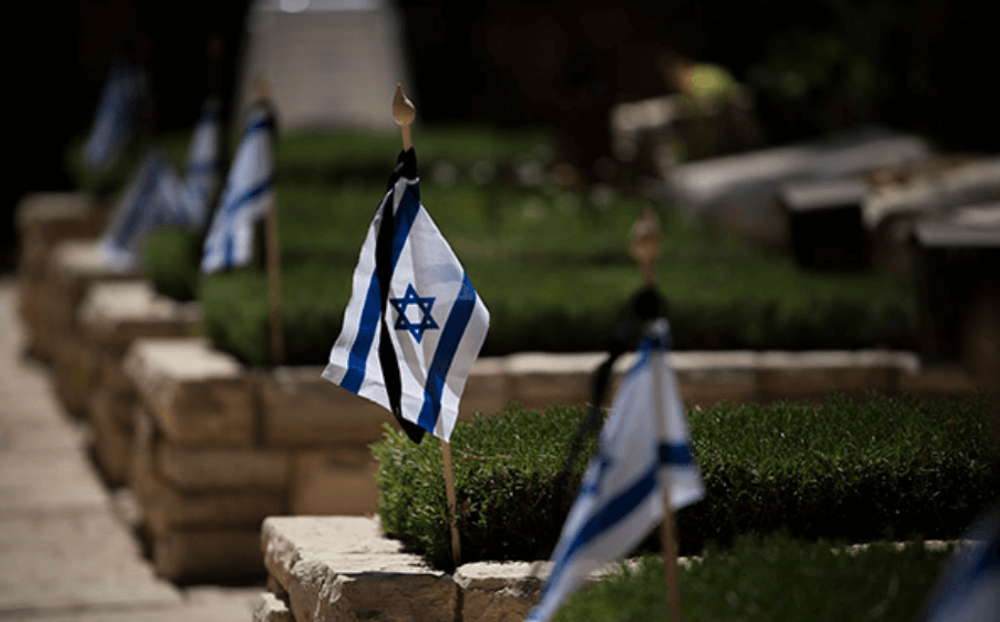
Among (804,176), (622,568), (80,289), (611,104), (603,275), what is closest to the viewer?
(622,568)

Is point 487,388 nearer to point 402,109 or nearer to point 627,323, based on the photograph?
point 402,109

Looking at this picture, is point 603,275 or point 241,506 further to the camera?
point 603,275

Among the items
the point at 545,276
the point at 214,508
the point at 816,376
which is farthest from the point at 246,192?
the point at 816,376

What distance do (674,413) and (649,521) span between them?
244 mm

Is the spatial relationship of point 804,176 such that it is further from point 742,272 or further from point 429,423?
point 429,423

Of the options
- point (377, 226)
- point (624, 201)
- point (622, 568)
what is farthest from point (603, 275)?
point (622, 568)

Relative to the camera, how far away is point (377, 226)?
14.6 ft

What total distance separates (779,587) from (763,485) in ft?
3.11

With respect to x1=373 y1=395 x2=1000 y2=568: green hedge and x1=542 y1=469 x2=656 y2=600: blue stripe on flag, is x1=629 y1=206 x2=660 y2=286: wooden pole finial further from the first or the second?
x1=373 y1=395 x2=1000 y2=568: green hedge

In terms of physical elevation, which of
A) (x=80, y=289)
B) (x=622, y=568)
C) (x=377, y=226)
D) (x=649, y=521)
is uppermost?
(x=377, y=226)

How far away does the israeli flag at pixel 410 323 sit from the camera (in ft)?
14.2

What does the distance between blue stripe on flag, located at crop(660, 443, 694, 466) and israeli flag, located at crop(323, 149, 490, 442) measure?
3.39 feet

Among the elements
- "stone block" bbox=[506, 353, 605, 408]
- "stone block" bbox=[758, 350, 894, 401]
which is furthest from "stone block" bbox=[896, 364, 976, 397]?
"stone block" bbox=[506, 353, 605, 408]

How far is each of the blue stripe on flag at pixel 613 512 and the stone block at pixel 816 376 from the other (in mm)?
3879
